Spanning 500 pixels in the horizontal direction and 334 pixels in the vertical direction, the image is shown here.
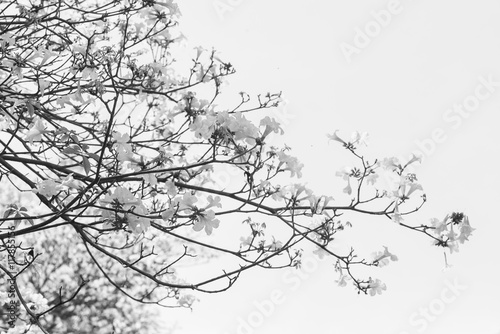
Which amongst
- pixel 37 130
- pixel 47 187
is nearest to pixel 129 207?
pixel 47 187

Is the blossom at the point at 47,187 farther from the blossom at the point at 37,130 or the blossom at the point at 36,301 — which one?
the blossom at the point at 36,301

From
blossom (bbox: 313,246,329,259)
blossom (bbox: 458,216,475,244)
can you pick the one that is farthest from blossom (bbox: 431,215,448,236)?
blossom (bbox: 313,246,329,259)

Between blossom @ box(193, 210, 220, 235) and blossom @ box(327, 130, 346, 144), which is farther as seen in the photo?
blossom @ box(327, 130, 346, 144)

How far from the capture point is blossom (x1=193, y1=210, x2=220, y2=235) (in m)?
2.50

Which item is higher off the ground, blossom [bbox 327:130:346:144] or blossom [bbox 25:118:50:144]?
blossom [bbox 25:118:50:144]

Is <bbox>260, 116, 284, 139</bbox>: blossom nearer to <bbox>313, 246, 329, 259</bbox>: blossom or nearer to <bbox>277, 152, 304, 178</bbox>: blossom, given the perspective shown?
<bbox>277, 152, 304, 178</bbox>: blossom

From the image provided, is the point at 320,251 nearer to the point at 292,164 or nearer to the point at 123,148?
the point at 292,164

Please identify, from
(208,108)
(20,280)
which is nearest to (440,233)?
(208,108)

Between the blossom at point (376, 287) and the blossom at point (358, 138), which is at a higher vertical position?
the blossom at point (358, 138)

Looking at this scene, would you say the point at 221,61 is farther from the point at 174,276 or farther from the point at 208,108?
the point at 174,276

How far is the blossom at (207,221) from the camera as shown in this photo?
250 centimetres

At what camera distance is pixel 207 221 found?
251 centimetres

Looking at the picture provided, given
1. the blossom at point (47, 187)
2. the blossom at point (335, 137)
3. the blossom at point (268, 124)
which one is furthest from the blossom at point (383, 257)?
the blossom at point (47, 187)

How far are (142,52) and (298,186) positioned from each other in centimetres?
202
